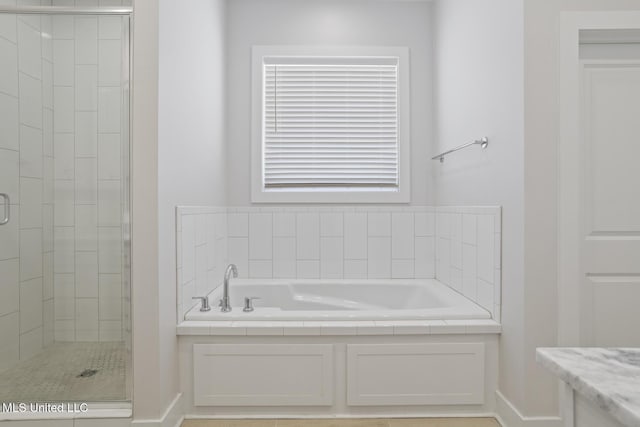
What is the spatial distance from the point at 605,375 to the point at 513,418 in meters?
1.43

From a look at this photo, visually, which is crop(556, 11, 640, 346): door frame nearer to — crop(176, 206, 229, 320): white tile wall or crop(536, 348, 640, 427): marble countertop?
crop(536, 348, 640, 427): marble countertop

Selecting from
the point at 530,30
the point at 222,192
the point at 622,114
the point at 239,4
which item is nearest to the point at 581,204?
the point at 622,114

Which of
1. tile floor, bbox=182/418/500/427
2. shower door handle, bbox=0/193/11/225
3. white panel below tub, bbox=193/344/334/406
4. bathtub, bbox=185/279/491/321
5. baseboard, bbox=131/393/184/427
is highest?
shower door handle, bbox=0/193/11/225

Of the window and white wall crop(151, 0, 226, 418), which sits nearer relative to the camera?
white wall crop(151, 0, 226, 418)

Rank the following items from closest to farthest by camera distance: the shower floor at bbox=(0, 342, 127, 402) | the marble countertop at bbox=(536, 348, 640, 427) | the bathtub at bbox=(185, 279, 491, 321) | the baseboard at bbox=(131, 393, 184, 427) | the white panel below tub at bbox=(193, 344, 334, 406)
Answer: the marble countertop at bbox=(536, 348, 640, 427) < the baseboard at bbox=(131, 393, 184, 427) < the shower floor at bbox=(0, 342, 127, 402) < the white panel below tub at bbox=(193, 344, 334, 406) < the bathtub at bbox=(185, 279, 491, 321)

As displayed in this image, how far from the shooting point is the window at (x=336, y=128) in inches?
123

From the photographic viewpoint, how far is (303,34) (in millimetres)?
3094

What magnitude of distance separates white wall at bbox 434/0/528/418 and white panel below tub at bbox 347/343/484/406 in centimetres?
16

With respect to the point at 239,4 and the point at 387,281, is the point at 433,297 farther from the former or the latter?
the point at 239,4

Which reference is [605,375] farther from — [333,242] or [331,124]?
[331,124]

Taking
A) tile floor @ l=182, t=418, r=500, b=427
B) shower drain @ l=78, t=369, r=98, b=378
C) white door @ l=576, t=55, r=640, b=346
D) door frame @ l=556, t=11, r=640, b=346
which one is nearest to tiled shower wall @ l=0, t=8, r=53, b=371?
shower drain @ l=78, t=369, r=98, b=378

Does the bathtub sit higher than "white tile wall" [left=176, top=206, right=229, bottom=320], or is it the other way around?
"white tile wall" [left=176, top=206, right=229, bottom=320]

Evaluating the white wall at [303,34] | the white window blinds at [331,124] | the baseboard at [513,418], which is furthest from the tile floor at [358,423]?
the white window blinds at [331,124]

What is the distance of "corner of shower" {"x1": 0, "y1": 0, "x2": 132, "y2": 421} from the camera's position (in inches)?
77.5
